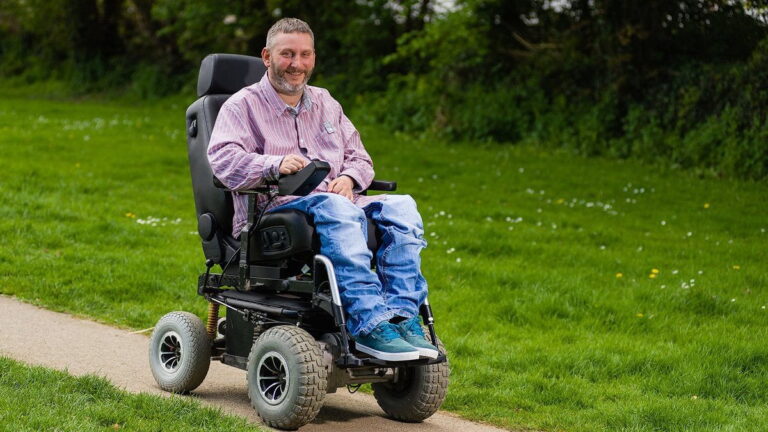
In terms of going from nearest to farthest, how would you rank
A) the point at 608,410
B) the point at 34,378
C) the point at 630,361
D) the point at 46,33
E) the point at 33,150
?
the point at 34,378 < the point at 608,410 < the point at 630,361 < the point at 33,150 < the point at 46,33

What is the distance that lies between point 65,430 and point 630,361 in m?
3.37

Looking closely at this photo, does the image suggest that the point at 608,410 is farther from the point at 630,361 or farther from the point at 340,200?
the point at 340,200

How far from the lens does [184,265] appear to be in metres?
8.73

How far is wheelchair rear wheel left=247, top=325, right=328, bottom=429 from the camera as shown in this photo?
4.68m

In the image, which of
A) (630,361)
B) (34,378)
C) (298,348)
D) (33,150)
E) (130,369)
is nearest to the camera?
(298,348)

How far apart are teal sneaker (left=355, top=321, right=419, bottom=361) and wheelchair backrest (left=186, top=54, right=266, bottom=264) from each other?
95cm

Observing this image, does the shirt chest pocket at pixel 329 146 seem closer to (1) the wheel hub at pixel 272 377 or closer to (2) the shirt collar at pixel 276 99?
(2) the shirt collar at pixel 276 99

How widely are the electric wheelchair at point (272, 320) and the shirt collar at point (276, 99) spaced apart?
0.33 meters

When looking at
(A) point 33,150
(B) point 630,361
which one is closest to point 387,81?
(A) point 33,150

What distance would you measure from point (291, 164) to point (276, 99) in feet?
1.80

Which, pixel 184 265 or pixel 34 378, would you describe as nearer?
pixel 34 378

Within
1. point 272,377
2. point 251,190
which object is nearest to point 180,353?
point 272,377

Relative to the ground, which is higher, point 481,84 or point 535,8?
point 535,8

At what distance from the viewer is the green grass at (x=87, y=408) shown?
4383 millimetres
